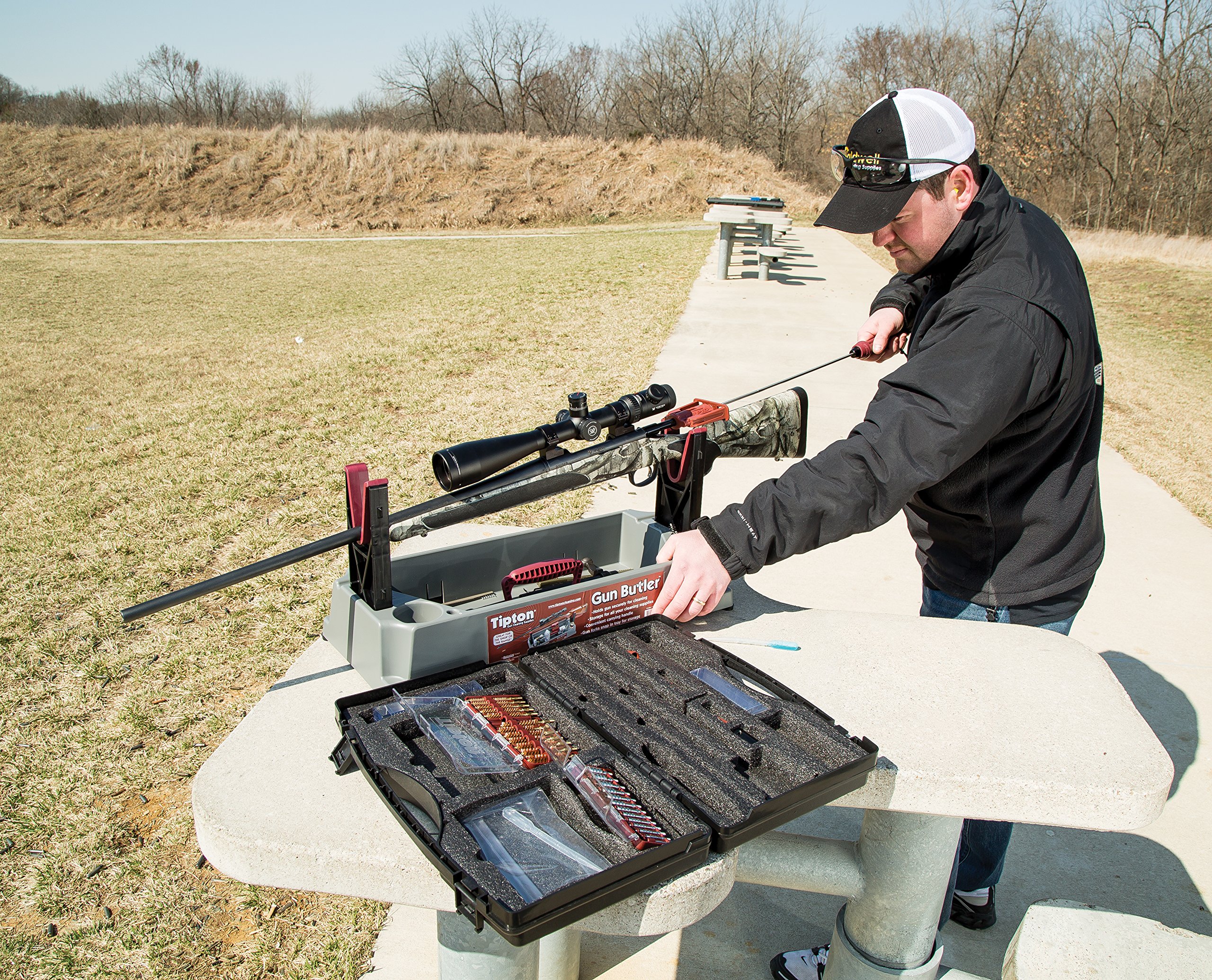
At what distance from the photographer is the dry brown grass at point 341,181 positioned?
2788 centimetres

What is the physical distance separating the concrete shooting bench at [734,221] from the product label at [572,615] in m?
12.3

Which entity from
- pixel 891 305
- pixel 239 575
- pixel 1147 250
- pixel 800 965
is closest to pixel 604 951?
pixel 800 965

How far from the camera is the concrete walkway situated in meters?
2.67

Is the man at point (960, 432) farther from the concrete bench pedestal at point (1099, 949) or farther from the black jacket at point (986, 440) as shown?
the concrete bench pedestal at point (1099, 949)

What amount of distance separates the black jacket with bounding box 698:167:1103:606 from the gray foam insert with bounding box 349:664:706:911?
61 cm

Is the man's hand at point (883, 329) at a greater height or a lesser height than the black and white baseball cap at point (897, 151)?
lesser

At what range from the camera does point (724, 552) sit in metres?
1.98

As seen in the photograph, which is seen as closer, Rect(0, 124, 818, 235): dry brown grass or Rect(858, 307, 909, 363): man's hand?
Rect(858, 307, 909, 363): man's hand

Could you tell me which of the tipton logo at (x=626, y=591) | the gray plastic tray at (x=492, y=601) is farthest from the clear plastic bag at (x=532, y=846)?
the tipton logo at (x=626, y=591)

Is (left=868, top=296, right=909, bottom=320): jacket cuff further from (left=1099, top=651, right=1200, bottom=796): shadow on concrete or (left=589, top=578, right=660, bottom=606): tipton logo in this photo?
(left=1099, top=651, right=1200, bottom=796): shadow on concrete

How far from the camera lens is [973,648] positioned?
2.11m

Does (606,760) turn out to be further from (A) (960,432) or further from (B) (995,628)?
(B) (995,628)

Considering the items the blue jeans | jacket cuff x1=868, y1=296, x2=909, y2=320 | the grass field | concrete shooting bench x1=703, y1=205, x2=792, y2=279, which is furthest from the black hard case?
concrete shooting bench x1=703, y1=205, x2=792, y2=279

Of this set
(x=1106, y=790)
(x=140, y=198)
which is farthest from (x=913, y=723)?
(x=140, y=198)
